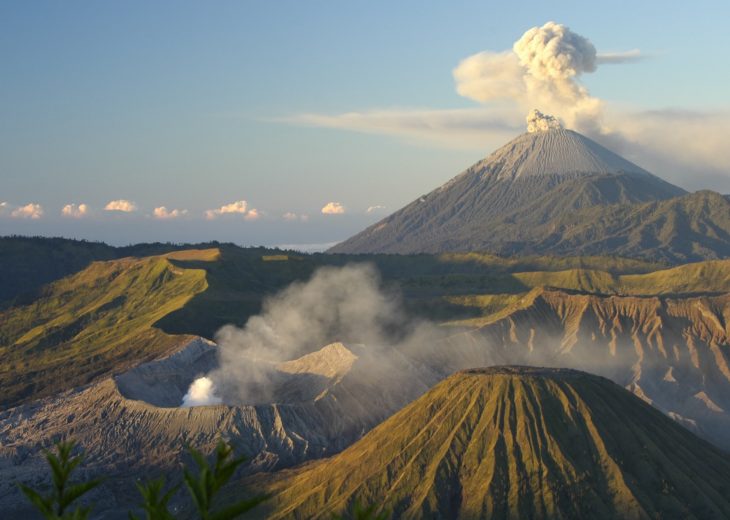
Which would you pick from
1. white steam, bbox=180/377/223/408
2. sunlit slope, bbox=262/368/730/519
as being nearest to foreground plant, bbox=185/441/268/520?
sunlit slope, bbox=262/368/730/519

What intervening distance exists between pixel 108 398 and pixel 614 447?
244 feet

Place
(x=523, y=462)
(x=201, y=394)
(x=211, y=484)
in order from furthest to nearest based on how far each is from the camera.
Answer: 1. (x=201, y=394)
2. (x=523, y=462)
3. (x=211, y=484)

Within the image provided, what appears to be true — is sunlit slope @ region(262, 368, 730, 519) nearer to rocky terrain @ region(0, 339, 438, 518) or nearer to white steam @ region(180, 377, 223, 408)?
rocky terrain @ region(0, 339, 438, 518)

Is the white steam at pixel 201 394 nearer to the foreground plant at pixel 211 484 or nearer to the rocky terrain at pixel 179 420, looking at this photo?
the rocky terrain at pixel 179 420

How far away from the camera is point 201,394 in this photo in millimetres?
166250

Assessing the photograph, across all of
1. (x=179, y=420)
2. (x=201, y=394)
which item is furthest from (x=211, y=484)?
(x=201, y=394)

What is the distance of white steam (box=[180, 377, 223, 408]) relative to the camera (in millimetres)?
163875

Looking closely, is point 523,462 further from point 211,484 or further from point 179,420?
point 211,484

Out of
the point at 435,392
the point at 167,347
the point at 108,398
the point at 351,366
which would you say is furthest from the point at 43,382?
the point at 435,392

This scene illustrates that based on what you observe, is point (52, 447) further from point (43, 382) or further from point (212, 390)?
point (43, 382)

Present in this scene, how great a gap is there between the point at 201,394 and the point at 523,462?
211 ft

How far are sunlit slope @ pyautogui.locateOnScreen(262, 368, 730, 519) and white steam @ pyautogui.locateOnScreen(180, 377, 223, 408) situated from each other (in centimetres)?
3312

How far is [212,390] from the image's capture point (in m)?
167

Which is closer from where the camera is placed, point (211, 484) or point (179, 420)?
point (211, 484)
